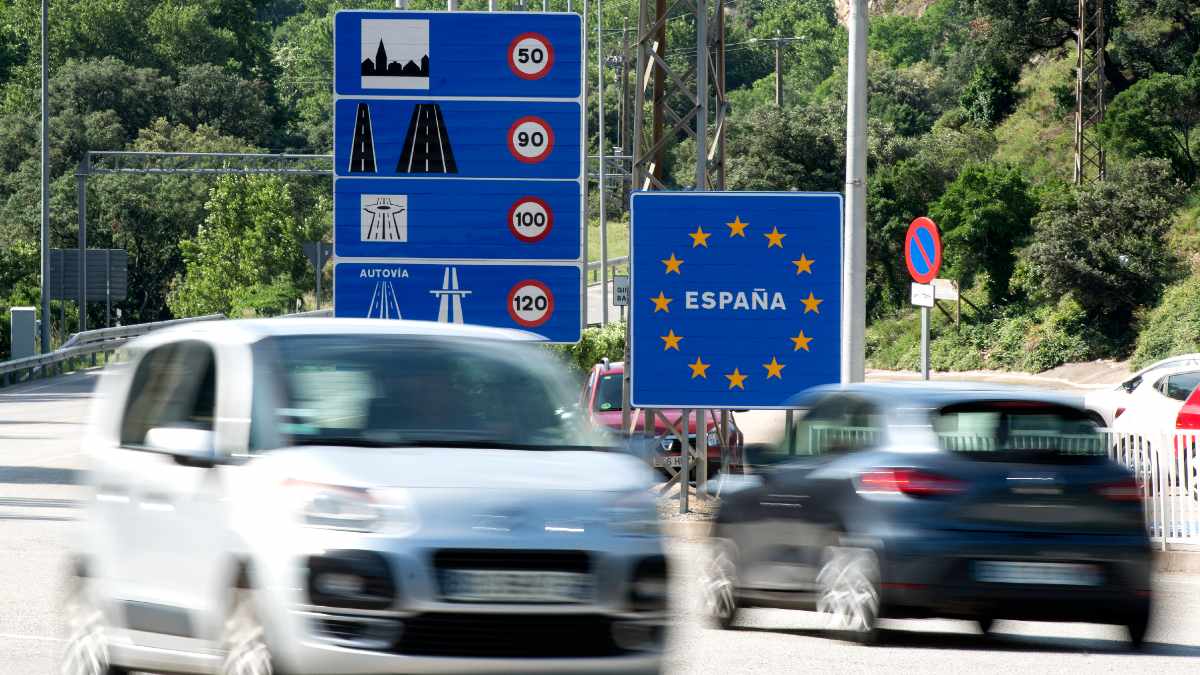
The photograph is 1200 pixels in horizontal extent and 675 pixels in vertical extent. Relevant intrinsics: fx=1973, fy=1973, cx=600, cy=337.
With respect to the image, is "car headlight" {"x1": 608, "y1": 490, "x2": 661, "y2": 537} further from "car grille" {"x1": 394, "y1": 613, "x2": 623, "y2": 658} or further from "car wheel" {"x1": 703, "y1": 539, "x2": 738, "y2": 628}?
"car wheel" {"x1": 703, "y1": 539, "x2": 738, "y2": 628}

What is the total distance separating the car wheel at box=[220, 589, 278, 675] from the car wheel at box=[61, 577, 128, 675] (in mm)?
1396

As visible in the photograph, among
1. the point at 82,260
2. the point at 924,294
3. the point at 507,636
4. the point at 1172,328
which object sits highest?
the point at 82,260

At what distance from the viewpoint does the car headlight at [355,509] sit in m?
7.12

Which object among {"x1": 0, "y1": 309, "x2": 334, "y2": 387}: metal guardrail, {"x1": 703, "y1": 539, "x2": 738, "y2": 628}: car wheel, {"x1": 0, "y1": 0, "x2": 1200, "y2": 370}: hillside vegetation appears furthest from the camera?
{"x1": 0, "y1": 0, "x2": 1200, "y2": 370}: hillside vegetation

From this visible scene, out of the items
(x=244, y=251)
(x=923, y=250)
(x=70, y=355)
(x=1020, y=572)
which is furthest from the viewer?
(x=244, y=251)

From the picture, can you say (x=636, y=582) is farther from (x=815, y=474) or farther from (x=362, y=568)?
(x=815, y=474)

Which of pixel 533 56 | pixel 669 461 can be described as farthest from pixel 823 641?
pixel 669 461

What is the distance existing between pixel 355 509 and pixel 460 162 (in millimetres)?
12873

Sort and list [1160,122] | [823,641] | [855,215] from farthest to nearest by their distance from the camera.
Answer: [1160,122], [855,215], [823,641]

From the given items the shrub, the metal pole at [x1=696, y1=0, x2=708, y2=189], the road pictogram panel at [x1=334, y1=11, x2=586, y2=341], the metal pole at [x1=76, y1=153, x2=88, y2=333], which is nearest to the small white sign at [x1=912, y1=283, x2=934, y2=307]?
the metal pole at [x1=696, y1=0, x2=708, y2=189]

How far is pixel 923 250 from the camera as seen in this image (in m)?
19.6

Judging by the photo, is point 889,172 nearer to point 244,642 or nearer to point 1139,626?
point 1139,626

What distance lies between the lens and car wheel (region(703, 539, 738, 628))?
12672mm

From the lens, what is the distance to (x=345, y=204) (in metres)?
19.9
